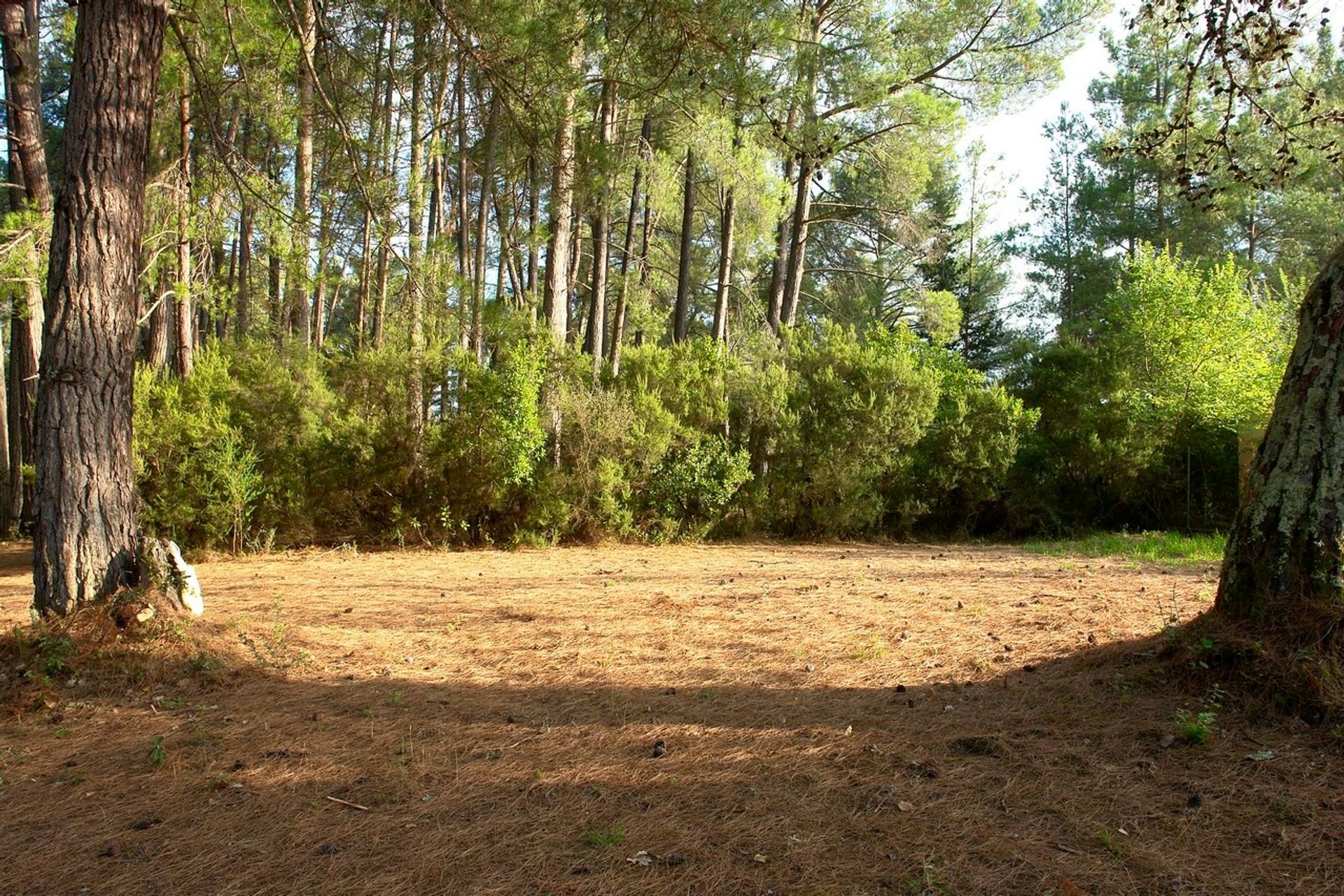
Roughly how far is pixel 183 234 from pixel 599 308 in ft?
18.6

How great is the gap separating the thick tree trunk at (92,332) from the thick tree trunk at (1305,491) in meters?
5.54

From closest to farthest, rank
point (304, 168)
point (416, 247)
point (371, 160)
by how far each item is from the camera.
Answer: point (371, 160) → point (416, 247) → point (304, 168)

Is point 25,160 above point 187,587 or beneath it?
above

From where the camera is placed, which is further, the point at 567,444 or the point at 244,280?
the point at 244,280

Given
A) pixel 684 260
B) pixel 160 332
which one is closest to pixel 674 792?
pixel 160 332

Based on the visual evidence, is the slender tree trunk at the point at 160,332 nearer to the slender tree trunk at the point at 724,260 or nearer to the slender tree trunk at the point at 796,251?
the slender tree trunk at the point at 724,260

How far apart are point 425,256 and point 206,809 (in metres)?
4.97

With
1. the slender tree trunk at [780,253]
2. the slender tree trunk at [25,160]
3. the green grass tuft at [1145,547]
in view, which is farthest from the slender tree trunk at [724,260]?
the slender tree trunk at [25,160]

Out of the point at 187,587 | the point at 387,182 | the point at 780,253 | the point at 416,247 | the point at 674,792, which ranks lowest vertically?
the point at 674,792

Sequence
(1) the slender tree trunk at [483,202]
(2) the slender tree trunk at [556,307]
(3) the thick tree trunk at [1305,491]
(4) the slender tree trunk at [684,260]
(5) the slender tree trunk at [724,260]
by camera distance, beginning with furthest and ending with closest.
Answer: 1. (4) the slender tree trunk at [684,260]
2. (5) the slender tree trunk at [724,260]
3. (2) the slender tree trunk at [556,307]
4. (1) the slender tree trunk at [483,202]
5. (3) the thick tree trunk at [1305,491]

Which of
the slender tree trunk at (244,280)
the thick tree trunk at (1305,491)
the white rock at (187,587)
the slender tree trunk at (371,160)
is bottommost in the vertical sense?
the white rock at (187,587)

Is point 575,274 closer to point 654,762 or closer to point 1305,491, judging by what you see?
point 654,762

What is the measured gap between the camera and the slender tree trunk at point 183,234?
7.50 meters

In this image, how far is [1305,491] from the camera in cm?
338
